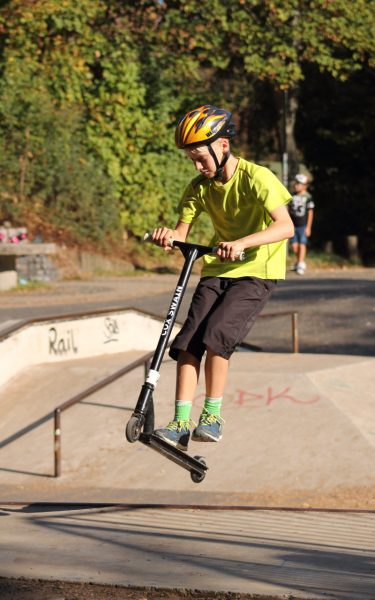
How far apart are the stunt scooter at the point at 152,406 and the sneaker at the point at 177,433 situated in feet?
0.15

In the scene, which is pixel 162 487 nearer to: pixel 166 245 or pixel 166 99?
pixel 166 245

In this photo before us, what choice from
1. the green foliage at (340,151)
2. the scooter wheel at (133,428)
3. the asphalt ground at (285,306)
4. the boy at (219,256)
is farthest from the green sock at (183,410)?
the green foliage at (340,151)

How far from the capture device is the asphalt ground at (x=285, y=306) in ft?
57.0

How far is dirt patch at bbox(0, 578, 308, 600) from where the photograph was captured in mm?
5141

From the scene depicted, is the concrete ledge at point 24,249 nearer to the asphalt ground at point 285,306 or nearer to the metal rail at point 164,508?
the asphalt ground at point 285,306

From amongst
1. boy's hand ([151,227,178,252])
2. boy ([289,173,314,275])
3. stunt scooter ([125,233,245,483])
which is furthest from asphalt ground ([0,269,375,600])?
boy's hand ([151,227,178,252])

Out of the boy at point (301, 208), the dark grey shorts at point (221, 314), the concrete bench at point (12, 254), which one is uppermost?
the dark grey shorts at point (221, 314)

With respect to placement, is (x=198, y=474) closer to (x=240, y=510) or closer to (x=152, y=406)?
(x=152, y=406)

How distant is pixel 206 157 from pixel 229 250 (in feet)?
2.01

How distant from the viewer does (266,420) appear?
37.4 ft

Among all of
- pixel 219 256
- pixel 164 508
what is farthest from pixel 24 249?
pixel 219 256

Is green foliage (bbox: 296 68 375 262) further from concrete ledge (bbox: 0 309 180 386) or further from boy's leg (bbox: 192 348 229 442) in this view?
boy's leg (bbox: 192 348 229 442)

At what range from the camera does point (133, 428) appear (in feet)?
19.7

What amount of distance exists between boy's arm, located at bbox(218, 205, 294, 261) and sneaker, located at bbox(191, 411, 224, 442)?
1005 mm
